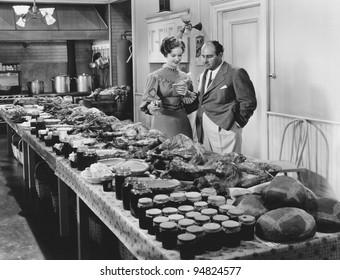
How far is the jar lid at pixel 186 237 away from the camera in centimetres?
193

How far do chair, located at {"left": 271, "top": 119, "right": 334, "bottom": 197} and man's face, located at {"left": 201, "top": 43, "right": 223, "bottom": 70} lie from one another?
111cm

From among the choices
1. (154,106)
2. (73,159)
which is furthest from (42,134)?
(73,159)

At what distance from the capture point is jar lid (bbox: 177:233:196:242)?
6.32 feet

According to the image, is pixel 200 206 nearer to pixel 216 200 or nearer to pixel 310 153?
pixel 216 200

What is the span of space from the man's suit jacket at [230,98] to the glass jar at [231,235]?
276cm

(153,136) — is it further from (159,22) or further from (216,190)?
(159,22)

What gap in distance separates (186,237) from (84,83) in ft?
37.3

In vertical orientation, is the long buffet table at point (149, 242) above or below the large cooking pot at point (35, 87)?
below

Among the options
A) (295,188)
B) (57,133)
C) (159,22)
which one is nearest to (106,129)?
(57,133)

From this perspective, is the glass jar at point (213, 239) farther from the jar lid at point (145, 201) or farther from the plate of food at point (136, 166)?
the plate of food at point (136, 166)

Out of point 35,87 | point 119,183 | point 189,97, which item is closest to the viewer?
point 119,183

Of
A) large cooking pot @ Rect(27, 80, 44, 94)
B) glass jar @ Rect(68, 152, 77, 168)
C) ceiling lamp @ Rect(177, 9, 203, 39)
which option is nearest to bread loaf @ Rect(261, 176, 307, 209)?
glass jar @ Rect(68, 152, 77, 168)

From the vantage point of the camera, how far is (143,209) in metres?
2.27

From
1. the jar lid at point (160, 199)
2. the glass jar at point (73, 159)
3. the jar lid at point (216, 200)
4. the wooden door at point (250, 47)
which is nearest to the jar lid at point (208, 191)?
the jar lid at point (216, 200)
